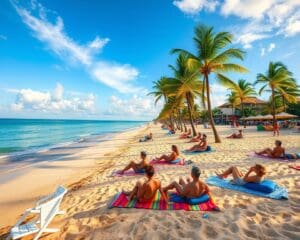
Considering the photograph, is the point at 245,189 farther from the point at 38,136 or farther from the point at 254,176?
the point at 38,136

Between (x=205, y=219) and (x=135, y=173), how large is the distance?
363cm

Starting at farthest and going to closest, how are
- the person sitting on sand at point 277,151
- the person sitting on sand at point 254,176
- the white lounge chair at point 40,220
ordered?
the person sitting on sand at point 277,151 < the person sitting on sand at point 254,176 < the white lounge chair at point 40,220

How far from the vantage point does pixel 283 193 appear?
4.20m

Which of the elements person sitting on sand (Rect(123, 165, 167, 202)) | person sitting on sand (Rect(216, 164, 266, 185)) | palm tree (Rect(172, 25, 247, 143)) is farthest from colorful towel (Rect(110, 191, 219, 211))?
palm tree (Rect(172, 25, 247, 143))

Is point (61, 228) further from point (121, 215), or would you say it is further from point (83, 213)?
point (121, 215)

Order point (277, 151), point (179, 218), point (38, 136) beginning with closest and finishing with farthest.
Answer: point (179, 218), point (277, 151), point (38, 136)

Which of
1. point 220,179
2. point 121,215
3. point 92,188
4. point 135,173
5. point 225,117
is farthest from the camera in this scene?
point 225,117

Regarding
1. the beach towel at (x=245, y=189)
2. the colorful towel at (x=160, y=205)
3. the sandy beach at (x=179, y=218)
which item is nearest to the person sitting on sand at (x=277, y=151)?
the sandy beach at (x=179, y=218)

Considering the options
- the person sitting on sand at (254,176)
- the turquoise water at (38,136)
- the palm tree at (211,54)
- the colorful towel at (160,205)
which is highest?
the palm tree at (211,54)

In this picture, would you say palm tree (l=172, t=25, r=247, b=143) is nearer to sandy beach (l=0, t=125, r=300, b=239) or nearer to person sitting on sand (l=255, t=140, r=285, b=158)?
person sitting on sand (l=255, t=140, r=285, b=158)

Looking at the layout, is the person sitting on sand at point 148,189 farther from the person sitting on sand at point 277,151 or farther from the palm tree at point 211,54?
the palm tree at point 211,54

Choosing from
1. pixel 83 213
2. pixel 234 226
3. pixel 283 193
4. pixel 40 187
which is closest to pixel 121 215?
pixel 83 213

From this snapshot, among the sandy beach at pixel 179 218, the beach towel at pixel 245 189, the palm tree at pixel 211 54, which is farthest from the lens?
the palm tree at pixel 211 54

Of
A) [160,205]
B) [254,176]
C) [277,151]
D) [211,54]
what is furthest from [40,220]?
[211,54]
